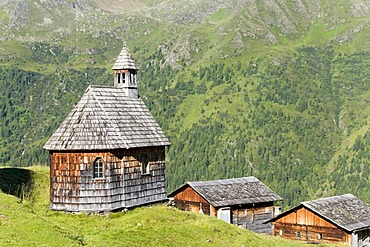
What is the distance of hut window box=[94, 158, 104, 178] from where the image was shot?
4044cm

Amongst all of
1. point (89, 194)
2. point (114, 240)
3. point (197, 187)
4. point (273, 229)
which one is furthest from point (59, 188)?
point (273, 229)

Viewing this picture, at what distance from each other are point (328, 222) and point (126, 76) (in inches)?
1055

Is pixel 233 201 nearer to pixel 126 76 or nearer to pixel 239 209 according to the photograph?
pixel 239 209

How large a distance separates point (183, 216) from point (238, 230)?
4.22 metres

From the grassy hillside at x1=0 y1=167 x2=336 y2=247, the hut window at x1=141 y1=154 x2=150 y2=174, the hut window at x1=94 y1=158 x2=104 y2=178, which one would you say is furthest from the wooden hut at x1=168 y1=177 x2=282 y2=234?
the hut window at x1=94 y1=158 x2=104 y2=178

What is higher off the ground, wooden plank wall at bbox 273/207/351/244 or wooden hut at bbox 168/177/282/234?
wooden hut at bbox 168/177/282/234

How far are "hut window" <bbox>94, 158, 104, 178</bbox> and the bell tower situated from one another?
27.1 ft

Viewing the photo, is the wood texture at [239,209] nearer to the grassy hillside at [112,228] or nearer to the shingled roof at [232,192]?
the shingled roof at [232,192]

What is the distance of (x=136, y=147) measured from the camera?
1662 inches

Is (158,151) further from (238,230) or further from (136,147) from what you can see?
(238,230)

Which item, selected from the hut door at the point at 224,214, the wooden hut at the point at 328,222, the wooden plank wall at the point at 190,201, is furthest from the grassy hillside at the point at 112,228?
the wooden hut at the point at 328,222

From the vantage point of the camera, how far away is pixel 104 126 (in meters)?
41.3

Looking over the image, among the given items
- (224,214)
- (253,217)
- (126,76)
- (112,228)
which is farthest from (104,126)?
(253,217)

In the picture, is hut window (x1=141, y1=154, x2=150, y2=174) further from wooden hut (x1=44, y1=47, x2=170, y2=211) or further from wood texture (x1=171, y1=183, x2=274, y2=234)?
wood texture (x1=171, y1=183, x2=274, y2=234)
